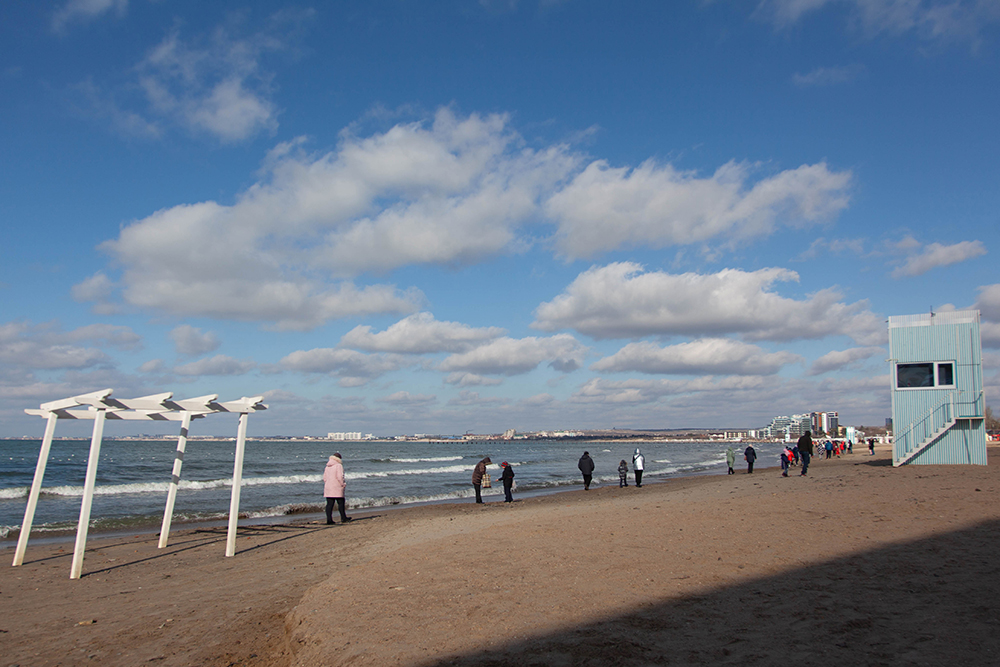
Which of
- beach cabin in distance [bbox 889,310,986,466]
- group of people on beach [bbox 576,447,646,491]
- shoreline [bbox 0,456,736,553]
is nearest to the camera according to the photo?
shoreline [bbox 0,456,736,553]

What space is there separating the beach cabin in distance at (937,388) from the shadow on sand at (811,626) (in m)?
18.2

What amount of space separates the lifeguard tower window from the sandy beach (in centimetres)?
1266

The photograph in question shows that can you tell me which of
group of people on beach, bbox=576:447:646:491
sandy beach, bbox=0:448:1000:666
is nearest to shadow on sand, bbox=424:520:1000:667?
sandy beach, bbox=0:448:1000:666

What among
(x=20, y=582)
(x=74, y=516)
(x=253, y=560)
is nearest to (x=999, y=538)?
(x=253, y=560)

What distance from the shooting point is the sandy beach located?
4.92 metres

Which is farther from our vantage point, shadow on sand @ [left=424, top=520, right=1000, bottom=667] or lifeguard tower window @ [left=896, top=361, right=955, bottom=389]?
lifeguard tower window @ [left=896, top=361, right=955, bottom=389]

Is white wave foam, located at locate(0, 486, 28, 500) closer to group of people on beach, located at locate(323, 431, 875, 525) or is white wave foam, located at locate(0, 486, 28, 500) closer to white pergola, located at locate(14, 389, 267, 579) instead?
group of people on beach, located at locate(323, 431, 875, 525)

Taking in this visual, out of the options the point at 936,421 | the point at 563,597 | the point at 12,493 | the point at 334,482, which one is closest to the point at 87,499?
the point at 334,482

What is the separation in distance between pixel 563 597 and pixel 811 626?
220 centimetres

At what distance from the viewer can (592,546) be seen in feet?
29.4

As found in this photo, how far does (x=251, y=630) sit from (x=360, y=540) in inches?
242

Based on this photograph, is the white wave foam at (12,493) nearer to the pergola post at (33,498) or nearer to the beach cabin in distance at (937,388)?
the pergola post at (33,498)

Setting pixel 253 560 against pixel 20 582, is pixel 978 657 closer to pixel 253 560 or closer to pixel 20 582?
pixel 253 560

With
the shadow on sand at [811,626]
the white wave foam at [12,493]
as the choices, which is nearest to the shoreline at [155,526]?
the white wave foam at [12,493]
